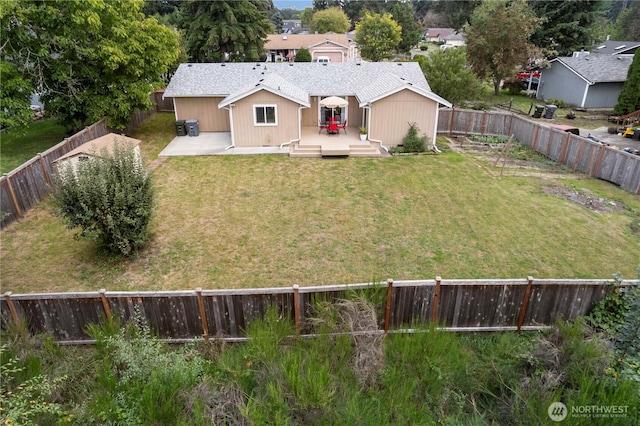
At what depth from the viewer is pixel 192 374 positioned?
539 cm

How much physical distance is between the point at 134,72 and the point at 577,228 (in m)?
18.5

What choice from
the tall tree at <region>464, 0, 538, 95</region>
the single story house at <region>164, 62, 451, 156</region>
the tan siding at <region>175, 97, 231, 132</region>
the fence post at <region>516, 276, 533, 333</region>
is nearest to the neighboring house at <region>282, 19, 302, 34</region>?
the tall tree at <region>464, 0, 538, 95</region>

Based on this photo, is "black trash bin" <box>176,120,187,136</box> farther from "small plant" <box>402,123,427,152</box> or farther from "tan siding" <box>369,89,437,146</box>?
"small plant" <box>402,123,427,152</box>

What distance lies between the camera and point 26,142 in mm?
18906

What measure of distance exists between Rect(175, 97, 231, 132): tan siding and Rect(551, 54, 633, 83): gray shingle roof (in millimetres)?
24178

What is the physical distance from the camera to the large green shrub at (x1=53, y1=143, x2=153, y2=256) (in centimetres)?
923

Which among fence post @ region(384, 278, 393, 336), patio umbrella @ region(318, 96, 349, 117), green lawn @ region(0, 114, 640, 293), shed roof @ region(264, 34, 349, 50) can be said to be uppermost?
shed roof @ region(264, 34, 349, 50)

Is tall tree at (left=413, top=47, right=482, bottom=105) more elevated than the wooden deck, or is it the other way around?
tall tree at (left=413, top=47, right=482, bottom=105)

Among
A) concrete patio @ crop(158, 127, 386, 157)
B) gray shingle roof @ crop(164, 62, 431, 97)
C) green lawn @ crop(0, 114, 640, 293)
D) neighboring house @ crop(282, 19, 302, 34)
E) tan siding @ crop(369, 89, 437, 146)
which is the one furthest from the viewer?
neighboring house @ crop(282, 19, 302, 34)

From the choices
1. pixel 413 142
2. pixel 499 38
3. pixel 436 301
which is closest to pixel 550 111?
pixel 499 38

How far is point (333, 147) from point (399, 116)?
3.36 meters

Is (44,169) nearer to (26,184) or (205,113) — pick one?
(26,184)
